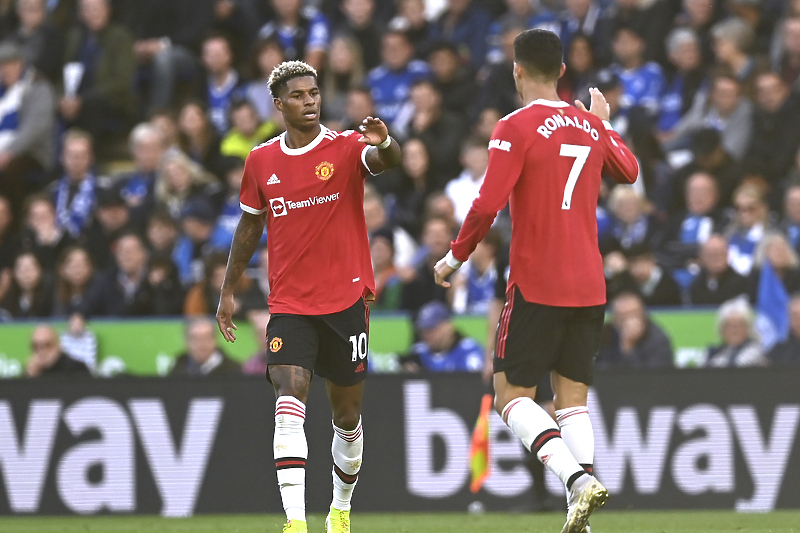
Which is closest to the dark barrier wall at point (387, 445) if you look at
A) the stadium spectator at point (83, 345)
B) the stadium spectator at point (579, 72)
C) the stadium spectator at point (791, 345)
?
the stadium spectator at point (791, 345)

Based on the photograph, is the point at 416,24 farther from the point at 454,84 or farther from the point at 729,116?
the point at 729,116

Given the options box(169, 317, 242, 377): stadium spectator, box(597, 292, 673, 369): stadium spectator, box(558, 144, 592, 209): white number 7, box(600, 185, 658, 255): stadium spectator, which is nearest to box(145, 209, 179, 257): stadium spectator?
box(169, 317, 242, 377): stadium spectator

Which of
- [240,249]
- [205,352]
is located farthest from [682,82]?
[240,249]

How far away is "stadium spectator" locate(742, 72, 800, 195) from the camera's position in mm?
13398

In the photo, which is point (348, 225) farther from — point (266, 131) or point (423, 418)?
point (266, 131)

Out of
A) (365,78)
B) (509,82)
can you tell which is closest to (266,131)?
(365,78)

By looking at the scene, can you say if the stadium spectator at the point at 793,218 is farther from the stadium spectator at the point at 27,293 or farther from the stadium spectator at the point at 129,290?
the stadium spectator at the point at 27,293

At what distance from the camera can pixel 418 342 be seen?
12086 mm

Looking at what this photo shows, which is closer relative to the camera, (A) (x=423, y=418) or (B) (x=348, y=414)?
(B) (x=348, y=414)

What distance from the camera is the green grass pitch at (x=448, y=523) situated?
912 cm

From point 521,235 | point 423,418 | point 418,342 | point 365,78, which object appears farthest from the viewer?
point 365,78

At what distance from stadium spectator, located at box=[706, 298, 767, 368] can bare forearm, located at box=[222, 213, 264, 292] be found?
5.42 meters

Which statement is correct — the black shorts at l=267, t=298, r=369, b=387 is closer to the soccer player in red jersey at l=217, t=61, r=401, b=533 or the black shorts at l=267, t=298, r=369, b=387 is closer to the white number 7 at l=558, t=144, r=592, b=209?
the soccer player in red jersey at l=217, t=61, r=401, b=533

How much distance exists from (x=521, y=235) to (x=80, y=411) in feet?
20.3
